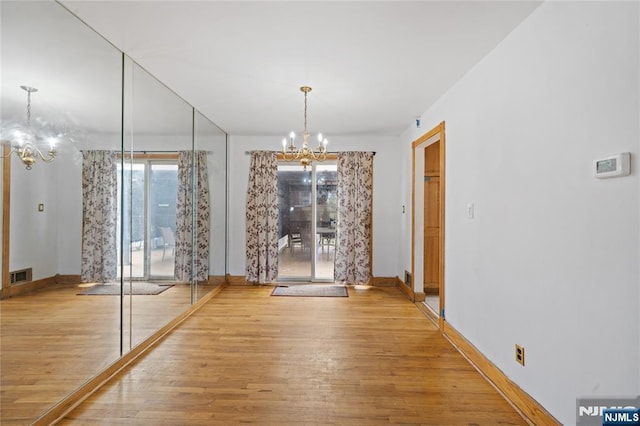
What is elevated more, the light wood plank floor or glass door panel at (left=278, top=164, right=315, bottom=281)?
glass door panel at (left=278, top=164, right=315, bottom=281)

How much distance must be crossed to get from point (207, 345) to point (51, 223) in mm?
1779

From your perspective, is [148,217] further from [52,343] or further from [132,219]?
[52,343]

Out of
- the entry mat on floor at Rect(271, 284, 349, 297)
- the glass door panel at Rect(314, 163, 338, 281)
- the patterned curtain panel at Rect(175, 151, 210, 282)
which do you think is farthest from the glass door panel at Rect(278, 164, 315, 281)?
the patterned curtain panel at Rect(175, 151, 210, 282)

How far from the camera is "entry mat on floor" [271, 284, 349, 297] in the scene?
5250mm

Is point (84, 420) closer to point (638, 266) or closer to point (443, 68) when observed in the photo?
point (638, 266)

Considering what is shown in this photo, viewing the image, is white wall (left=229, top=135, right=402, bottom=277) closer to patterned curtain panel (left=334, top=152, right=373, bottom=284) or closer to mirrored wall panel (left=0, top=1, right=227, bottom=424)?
patterned curtain panel (left=334, top=152, right=373, bottom=284)

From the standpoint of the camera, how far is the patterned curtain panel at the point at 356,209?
228 inches

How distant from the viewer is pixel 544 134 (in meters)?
2.06

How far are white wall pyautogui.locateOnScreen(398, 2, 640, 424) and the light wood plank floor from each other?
1.39 ft

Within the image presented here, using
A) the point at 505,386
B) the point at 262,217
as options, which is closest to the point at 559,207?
the point at 505,386

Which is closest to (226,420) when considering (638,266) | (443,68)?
(638,266)

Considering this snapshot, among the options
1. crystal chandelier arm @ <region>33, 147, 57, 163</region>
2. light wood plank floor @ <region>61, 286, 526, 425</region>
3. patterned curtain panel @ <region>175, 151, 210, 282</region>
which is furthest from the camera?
patterned curtain panel @ <region>175, 151, 210, 282</region>

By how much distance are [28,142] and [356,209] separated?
4.51m

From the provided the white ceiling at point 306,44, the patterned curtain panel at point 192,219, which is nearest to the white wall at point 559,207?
the white ceiling at point 306,44
